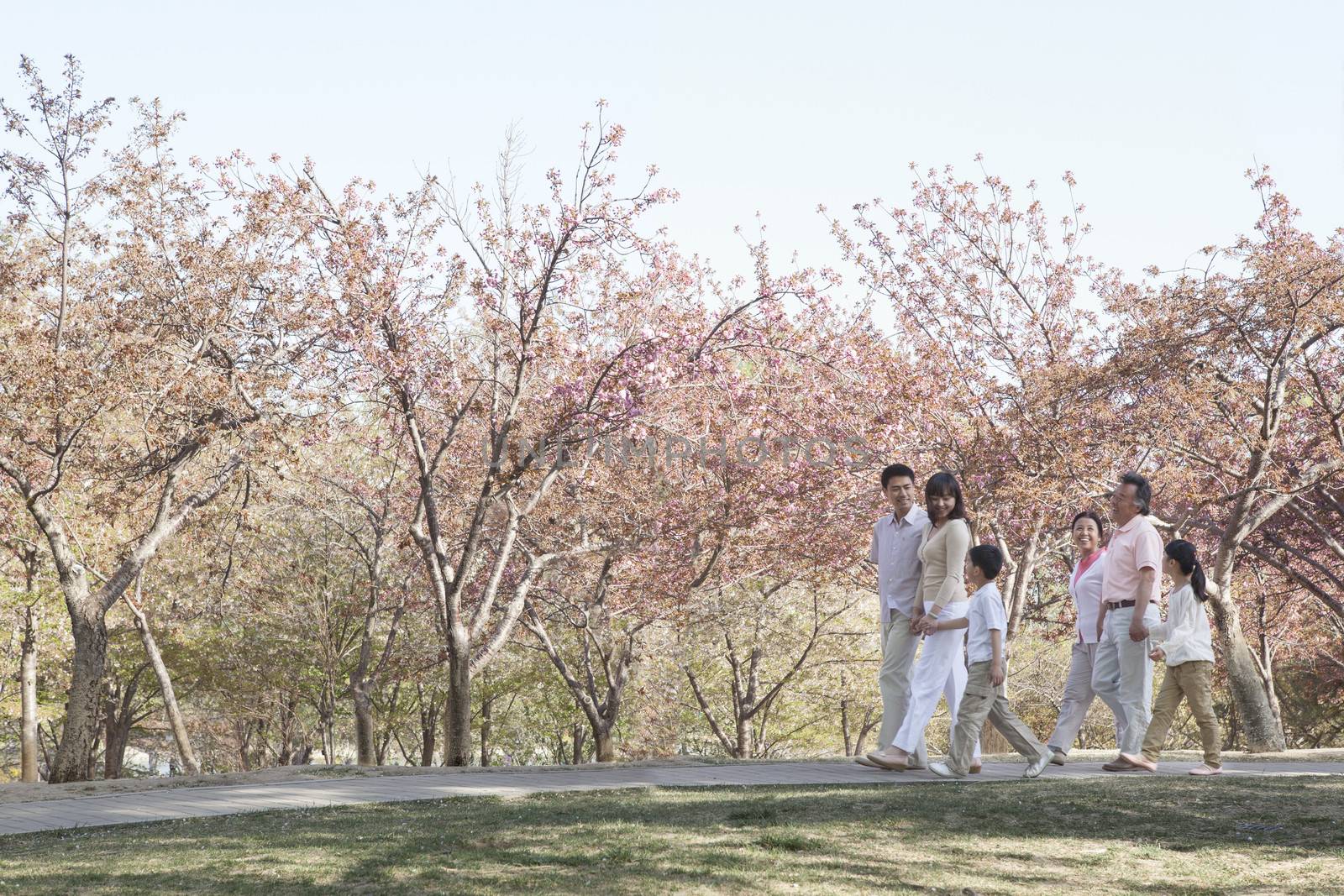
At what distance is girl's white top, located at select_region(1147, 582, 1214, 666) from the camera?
8.85 meters

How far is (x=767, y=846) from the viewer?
554 cm

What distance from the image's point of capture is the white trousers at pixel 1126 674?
895cm

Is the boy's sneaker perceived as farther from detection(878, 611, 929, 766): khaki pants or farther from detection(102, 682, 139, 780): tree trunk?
detection(102, 682, 139, 780): tree trunk

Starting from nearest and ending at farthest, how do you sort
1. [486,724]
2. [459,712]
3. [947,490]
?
[947,490], [459,712], [486,724]

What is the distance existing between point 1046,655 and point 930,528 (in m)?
26.9

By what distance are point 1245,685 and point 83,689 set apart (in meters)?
14.2

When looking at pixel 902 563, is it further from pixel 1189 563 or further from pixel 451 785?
pixel 451 785

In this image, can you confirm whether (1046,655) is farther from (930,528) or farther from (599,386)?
(930,528)

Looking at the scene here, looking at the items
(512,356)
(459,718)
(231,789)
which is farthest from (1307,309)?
(231,789)

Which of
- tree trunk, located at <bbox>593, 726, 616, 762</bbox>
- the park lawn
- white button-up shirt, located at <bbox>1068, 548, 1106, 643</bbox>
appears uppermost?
white button-up shirt, located at <bbox>1068, 548, 1106, 643</bbox>

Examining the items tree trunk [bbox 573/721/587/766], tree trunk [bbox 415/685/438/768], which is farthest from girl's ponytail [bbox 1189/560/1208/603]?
tree trunk [bbox 573/721/587/766]

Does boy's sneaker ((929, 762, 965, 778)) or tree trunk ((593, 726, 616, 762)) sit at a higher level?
boy's sneaker ((929, 762, 965, 778))

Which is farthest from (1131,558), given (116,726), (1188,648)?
(116,726)

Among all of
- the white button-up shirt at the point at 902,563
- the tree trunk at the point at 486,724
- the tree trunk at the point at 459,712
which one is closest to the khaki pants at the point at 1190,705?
the white button-up shirt at the point at 902,563
